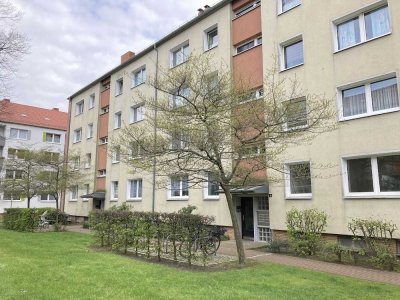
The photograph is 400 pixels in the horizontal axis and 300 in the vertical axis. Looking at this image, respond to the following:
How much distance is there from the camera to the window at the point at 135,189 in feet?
81.3

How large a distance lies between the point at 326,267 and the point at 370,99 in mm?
6289

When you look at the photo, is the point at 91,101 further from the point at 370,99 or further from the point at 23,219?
the point at 370,99

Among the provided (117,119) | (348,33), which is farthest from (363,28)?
(117,119)

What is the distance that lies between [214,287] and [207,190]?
11.5m

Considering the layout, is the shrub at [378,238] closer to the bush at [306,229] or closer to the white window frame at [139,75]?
the bush at [306,229]

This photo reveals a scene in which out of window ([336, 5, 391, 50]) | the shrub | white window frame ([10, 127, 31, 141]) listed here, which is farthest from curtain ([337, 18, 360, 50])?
white window frame ([10, 127, 31, 141])

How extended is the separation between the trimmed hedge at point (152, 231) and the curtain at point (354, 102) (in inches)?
264

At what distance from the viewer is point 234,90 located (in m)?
10.2

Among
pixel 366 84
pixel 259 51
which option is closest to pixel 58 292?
pixel 366 84

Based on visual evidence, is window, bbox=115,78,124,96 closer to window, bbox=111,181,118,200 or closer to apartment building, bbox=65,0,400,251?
window, bbox=111,181,118,200

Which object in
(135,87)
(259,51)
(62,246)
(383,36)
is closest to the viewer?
(383,36)

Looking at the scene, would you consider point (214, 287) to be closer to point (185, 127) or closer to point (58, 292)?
point (58, 292)

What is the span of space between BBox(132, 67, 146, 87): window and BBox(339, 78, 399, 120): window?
16.1 meters

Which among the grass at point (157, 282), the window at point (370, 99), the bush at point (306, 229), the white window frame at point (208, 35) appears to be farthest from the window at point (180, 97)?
the white window frame at point (208, 35)
